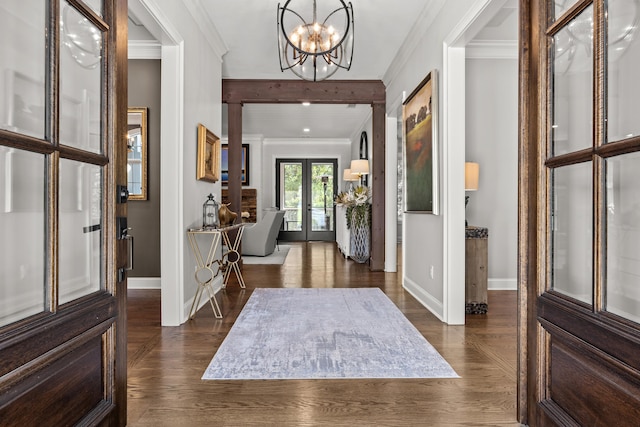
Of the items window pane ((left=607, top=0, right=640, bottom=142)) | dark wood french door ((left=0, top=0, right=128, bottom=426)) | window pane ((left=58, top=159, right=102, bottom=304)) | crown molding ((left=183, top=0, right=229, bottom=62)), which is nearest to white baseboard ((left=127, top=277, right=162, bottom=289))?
crown molding ((left=183, top=0, right=229, bottom=62))

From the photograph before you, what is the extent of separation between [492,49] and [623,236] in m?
3.75

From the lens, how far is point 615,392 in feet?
3.70

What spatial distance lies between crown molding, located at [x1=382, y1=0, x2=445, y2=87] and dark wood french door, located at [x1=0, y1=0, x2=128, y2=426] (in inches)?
105

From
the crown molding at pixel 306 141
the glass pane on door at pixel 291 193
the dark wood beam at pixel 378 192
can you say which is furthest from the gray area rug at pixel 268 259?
the crown molding at pixel 306 141

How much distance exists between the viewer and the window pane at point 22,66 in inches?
39.8

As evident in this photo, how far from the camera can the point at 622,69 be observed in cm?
113

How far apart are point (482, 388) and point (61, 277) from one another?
1.91 meters

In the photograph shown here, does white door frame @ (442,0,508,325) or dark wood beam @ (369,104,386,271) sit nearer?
white door frame @ (442,0,508,325)

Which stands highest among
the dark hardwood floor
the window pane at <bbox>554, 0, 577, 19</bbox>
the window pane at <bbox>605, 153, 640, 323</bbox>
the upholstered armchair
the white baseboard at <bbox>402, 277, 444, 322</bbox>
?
the window pane at <bbox>554, 0, 577, 19</bbox>

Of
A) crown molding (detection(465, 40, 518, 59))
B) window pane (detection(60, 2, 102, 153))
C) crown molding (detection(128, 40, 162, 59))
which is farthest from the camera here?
crown molding (detection(128, 40, 162, 59))

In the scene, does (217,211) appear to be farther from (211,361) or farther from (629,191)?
(629,191)

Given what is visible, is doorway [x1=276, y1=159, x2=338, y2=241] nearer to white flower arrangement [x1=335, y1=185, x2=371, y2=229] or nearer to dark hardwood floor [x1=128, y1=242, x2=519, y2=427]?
white flower arrangement [x1=335, y1=185, x2=371, y2=229]

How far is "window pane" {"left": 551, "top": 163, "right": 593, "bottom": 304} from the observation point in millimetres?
1286

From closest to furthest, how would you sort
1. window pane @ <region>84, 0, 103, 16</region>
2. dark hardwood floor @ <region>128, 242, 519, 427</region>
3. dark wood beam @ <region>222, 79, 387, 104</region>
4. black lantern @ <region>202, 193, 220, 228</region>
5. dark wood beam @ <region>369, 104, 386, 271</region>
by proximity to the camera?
window pane @ <region>84, 0, 103, 16</region> → dark hardwood floor @ <region>128, 242, 519, 427</region> → black lantern @ <region>202, 193, 220, 228</region> → dark wood beam @ <region>222, 79, 387, 104</region> → dark wood beam @ <region>369, 104, 386, 271</region>
